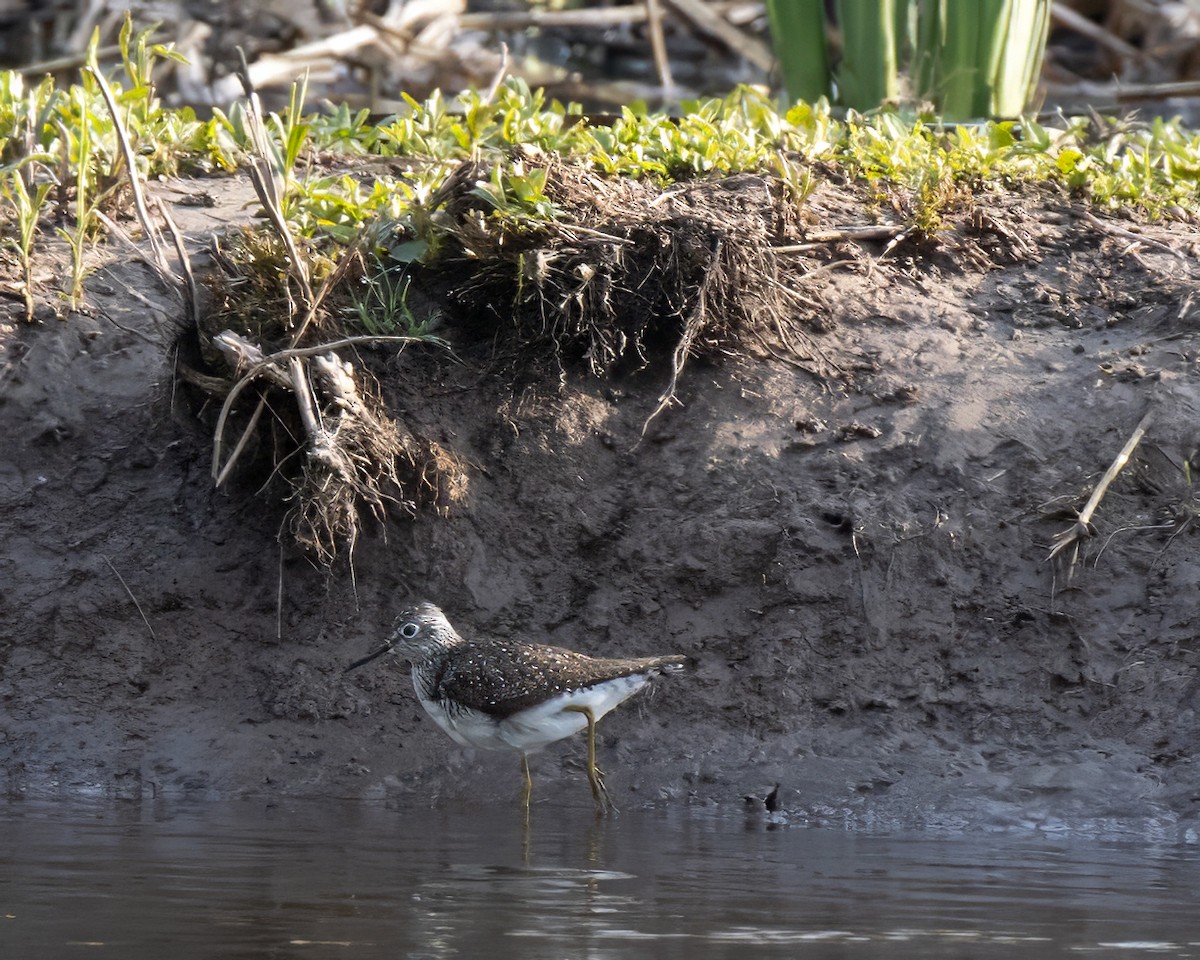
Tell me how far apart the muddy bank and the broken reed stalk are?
7cm

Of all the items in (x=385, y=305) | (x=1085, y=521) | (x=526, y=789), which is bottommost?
(x=526, y=789)

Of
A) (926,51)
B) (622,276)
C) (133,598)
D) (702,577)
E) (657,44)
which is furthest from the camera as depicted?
(657,44)

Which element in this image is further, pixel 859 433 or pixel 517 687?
pixel 859 433

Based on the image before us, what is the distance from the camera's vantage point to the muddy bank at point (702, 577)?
245 inches

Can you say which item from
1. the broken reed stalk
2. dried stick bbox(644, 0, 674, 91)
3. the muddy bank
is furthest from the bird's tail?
dried stick bbox(644, 0, 674, 91)

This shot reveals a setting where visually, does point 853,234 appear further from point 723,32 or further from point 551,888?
point 723,32

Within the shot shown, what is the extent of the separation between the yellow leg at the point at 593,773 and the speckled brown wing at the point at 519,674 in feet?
0.44

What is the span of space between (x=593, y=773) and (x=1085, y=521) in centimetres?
225

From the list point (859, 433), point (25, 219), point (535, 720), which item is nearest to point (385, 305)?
point (25, 219)

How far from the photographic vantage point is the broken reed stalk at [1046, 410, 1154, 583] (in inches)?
253

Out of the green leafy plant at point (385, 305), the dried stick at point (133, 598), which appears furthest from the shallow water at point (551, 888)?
the green leafy plant at point (385, 305)

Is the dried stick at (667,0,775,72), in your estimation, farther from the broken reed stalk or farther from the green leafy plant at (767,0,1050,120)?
the broken reed stalk

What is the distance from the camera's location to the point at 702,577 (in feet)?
21.7

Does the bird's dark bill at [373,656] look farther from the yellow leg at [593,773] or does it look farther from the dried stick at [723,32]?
the dried stick at [723,32]
